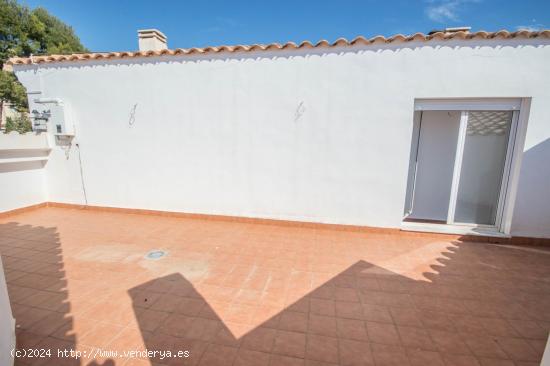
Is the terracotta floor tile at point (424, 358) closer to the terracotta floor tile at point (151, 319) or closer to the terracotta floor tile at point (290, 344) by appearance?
the terracotta floor tile at point (290, 344)

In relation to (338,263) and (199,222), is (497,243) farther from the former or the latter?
(199,222)

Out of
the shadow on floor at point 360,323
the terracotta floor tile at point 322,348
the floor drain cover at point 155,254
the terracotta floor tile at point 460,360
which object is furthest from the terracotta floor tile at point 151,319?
the terracotta floor tile at point 460,360

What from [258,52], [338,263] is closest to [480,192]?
[338,263]

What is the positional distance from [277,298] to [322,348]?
0.87 metres

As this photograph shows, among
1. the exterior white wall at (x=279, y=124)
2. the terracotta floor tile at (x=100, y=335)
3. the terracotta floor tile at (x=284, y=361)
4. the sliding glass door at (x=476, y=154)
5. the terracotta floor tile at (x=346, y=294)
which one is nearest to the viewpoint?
the terracotta floor tile at (x=284, y=361)

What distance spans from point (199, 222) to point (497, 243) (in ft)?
20.2

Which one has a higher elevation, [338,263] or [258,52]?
[258,52]

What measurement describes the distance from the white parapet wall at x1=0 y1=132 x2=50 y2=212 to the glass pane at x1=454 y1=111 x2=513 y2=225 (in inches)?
388

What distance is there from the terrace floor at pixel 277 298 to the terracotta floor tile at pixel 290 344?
12 millimetres

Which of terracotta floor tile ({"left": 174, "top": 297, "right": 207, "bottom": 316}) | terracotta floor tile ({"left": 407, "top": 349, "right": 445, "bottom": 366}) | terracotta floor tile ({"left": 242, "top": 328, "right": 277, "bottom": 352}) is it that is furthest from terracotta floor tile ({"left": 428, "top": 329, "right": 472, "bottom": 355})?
terracotta floor tile ({"left": 174, "top": 297, "right": 207, "bottom": 316})

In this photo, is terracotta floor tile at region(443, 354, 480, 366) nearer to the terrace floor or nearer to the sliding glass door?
the terrace floor

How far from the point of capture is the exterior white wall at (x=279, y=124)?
454cm

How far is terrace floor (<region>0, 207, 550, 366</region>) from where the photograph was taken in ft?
7.75

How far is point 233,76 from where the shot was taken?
5383mm
